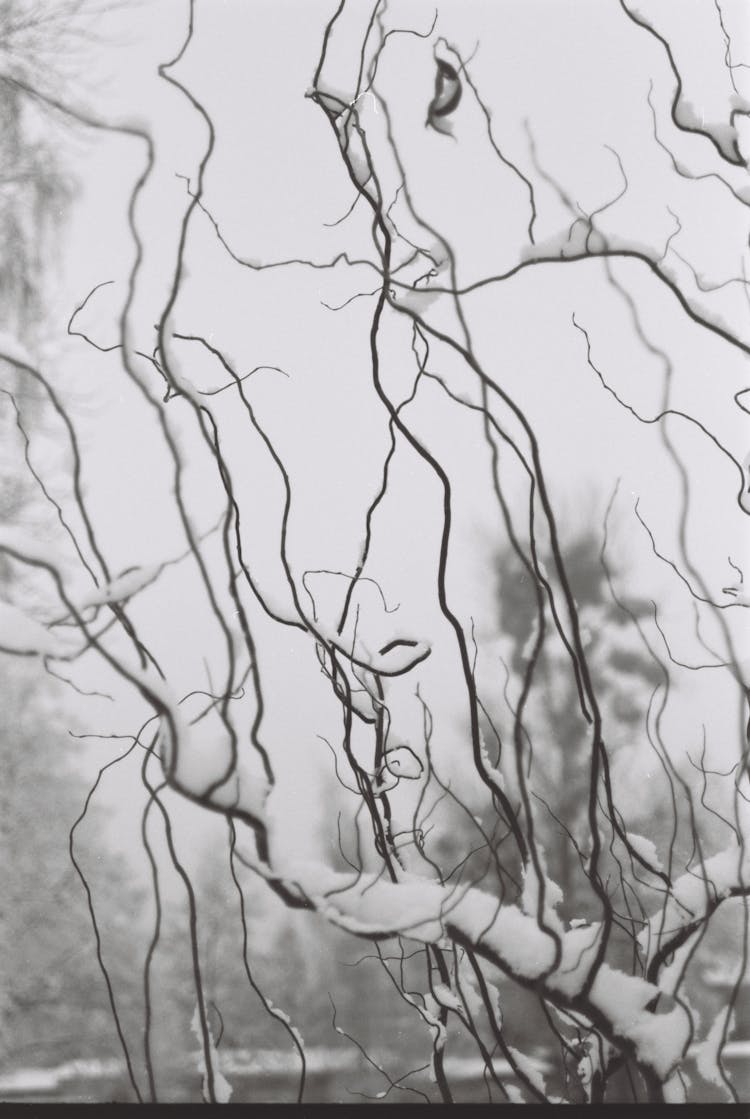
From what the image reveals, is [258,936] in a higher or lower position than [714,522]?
lower

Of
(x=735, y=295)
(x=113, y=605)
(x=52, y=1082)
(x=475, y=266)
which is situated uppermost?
(x=475, y=266)

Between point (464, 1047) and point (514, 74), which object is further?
point (464, 1047)

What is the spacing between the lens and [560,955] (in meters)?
0.48

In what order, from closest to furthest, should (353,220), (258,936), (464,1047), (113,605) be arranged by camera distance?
(113,605)
(353,220)
(258,936)
(464,1047)

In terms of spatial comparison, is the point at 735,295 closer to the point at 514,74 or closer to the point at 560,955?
the point at 514,74

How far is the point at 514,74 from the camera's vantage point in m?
1.13

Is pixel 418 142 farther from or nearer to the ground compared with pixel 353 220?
farther from the ground

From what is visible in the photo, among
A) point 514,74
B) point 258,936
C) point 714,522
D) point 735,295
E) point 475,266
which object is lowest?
point 258,936

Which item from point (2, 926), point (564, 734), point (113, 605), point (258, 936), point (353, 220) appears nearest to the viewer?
point (113, 605)

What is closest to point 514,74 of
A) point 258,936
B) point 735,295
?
point 735,295

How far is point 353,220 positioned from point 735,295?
54 cm

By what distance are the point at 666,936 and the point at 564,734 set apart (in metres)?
2.23

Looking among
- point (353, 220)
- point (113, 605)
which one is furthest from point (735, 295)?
point (113, 605)

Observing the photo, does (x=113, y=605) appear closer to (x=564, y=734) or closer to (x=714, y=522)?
(x=714, y=522)
